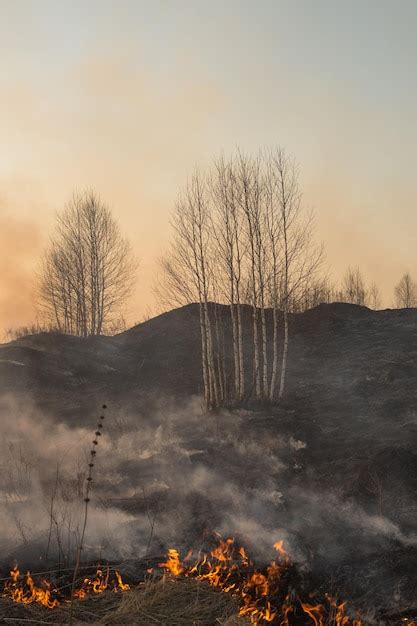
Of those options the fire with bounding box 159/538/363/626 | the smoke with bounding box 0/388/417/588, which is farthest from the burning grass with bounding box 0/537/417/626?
the smoke with bounding box 0/388/417/588

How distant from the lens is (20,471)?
551 inches

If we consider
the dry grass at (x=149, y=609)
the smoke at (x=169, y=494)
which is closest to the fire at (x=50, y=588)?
the dry grass at (x=149, y=609)

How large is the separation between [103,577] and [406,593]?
443 cm

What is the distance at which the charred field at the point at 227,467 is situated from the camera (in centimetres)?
917

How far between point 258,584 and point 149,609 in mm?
2037

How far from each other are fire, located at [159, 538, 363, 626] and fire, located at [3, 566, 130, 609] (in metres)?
0.85

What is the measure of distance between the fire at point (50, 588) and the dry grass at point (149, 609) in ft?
1.41

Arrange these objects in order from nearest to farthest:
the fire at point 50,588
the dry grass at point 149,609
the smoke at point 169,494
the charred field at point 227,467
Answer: the dry grass at point 149,609 → the fire at point 50,588 → the charred field at point 227,467 → the smoke at point 169,494

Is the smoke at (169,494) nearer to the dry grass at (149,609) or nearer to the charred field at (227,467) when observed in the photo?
the charred field at (227,467)

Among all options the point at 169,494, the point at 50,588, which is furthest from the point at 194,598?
the point at 169,494

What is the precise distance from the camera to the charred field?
30.1 feet

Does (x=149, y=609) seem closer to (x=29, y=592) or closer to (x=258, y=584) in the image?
(x=258, y=584)

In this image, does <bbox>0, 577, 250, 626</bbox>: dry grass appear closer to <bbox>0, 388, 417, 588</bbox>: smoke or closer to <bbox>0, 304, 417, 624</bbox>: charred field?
<bbox>0, 304, 417, 624</bbox>: charred field

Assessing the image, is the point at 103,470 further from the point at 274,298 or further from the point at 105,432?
the point at 274,298
